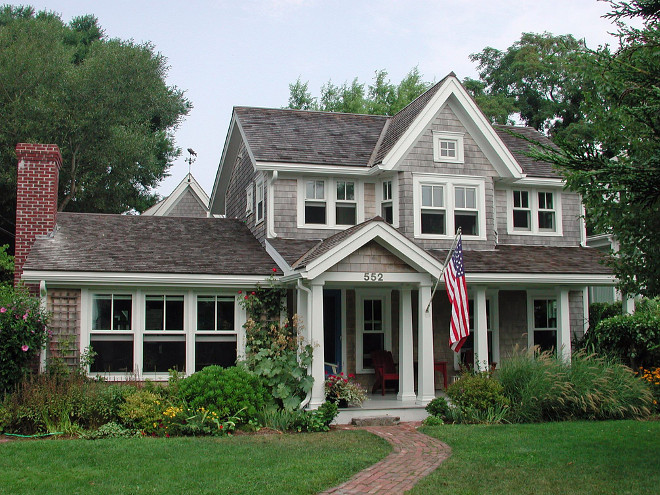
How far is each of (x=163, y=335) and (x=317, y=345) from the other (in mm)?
3452

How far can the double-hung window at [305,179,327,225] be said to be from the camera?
1702 cm

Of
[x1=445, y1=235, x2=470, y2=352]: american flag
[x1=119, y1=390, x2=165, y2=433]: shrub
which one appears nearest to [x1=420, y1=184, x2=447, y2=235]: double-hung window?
[x1=445, y1=235, x2=470, y2=352]: american flag

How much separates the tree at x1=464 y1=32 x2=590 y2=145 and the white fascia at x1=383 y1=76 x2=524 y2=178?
20.0 metres

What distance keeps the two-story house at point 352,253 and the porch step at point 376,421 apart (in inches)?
31.6

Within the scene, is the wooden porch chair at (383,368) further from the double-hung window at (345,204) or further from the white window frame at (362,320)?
the double-hung window at (345,204)

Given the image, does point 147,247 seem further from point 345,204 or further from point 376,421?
point 376,421

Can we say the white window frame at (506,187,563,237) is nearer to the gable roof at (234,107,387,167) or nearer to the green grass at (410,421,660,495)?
the gable roof at (234,107,387,167)

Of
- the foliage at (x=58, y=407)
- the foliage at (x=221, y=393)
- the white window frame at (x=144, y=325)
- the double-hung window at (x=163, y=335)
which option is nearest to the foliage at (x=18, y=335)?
the foliage at (x=58, y=407)

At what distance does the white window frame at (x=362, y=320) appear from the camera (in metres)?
16.3

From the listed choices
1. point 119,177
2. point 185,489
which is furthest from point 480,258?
point 119,177

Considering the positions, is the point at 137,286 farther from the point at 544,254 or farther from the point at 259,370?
the point at 544,254

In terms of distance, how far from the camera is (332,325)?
1658cm

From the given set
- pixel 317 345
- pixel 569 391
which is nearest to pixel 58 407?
pixel 317 345

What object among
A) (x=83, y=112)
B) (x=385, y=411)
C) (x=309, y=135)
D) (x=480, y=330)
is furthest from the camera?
(x=83, y=112)
